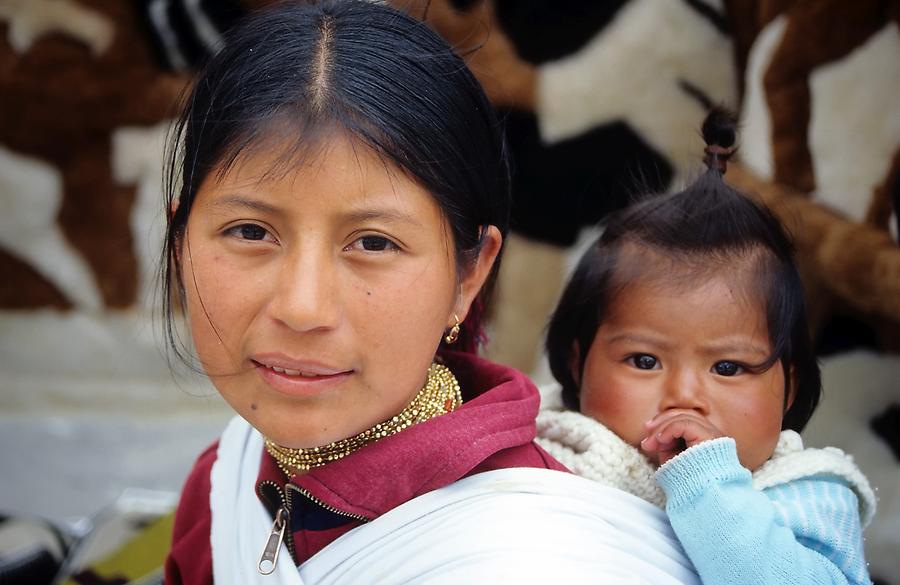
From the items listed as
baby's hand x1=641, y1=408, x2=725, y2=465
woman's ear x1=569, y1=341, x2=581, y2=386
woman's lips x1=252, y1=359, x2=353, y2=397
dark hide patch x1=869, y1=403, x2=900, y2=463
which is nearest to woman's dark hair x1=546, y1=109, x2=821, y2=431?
woman's ear x1=569, y1=341, x2=581, y2=386

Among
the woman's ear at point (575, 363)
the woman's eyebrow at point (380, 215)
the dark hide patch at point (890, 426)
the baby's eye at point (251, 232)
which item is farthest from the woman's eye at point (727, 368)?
the dark hide patch at point (890, 426)

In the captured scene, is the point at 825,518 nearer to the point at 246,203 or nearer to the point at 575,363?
the point at 575,363

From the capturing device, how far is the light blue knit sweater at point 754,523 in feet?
3.78

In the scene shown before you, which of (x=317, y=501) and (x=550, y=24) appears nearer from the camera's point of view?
(x=317, y=501)

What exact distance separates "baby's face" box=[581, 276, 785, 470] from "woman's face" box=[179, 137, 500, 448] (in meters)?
0.36

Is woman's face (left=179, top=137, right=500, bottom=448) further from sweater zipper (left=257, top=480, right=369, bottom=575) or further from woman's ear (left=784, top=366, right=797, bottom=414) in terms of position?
woman's ear (left=784, top=366, right=797, bottom=414)

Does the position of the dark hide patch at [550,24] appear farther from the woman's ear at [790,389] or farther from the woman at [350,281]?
the woman at [350,281]

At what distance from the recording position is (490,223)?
4.33ft

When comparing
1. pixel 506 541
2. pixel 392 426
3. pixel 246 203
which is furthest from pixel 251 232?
pixel 506 541

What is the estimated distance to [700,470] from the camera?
1.24 m

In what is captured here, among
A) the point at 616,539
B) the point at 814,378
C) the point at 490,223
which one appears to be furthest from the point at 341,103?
the point at 814,378

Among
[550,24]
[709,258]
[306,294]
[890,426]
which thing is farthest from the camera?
[550,24]

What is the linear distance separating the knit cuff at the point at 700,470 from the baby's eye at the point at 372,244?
17.8 inches

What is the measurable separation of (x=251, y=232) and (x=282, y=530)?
1.20 feet
